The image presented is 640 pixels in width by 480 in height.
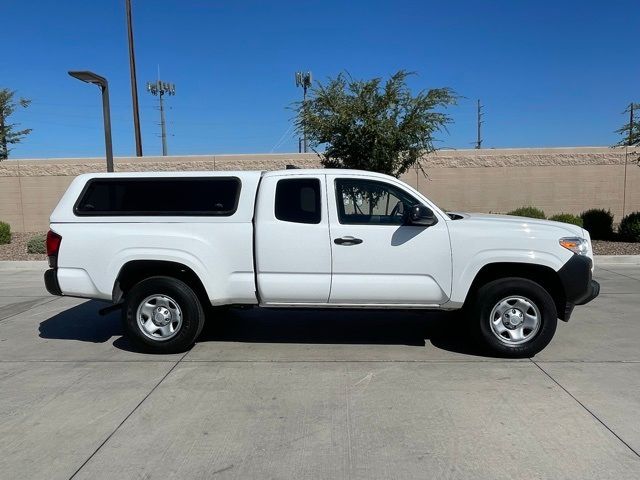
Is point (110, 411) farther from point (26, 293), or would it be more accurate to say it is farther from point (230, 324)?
point (26, 293)

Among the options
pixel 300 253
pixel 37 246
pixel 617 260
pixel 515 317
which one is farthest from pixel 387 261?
pixel 37 246

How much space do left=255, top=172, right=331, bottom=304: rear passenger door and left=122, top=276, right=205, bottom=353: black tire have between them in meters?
0.76

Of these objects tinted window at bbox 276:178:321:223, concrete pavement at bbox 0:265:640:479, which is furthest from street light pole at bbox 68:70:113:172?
tinted window at bbox 276:178:321:223

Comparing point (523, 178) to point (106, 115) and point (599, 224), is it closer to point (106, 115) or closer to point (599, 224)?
point (599, 224)

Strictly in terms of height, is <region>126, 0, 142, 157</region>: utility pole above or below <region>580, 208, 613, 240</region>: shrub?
above

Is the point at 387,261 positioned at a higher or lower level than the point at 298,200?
lower

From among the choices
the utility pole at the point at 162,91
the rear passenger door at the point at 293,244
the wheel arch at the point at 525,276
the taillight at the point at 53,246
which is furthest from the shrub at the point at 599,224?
the utility pole at the point at 162,91

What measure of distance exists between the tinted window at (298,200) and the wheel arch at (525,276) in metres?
1.83

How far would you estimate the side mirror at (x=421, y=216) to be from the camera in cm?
527

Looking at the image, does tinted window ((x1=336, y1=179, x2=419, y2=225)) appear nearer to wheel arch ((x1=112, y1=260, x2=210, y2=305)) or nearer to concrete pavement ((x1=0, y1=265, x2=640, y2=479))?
concrete pavement ((x1=0, y1=265, x2=640, y2=479))

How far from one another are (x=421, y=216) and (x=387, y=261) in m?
0.58

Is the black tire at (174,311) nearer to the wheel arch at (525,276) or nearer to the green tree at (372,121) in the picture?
the wheel arch at (525,276)

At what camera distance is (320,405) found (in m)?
4.34

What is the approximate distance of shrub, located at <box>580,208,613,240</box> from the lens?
15.6 m
